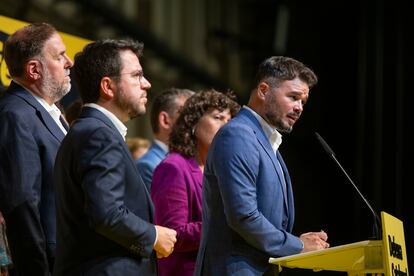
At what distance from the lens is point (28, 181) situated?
299 centimetres

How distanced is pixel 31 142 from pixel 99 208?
2.03 ft

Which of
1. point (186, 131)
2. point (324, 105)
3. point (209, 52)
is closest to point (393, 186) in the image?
point (324, 105)

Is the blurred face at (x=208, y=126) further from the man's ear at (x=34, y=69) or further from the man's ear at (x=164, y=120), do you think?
the man's ear at (x=34, y=69)

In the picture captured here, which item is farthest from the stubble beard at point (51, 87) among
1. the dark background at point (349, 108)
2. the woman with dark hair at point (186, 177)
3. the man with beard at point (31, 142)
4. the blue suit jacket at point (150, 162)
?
the dark background at point (349, 108)

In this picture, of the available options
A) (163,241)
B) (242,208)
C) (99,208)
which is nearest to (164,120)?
(242,208)

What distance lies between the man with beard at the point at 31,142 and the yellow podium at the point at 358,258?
0.78 metres

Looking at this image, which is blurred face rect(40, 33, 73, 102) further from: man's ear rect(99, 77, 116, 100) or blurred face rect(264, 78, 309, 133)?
blurred face rect(264, 78, 309, 133)

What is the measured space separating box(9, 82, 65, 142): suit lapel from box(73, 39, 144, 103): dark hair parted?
32 cm

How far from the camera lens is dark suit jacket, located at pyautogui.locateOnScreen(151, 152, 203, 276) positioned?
344cm

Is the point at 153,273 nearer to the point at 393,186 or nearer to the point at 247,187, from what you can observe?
the point at 247,187

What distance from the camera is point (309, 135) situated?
6309 mm

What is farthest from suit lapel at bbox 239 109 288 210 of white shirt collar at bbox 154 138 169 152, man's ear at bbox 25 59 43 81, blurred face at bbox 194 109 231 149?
white shirt collar at bbox 154 138 169 152

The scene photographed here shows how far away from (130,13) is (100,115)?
14.0 ft

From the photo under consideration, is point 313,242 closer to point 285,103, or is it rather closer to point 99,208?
point 285,103
